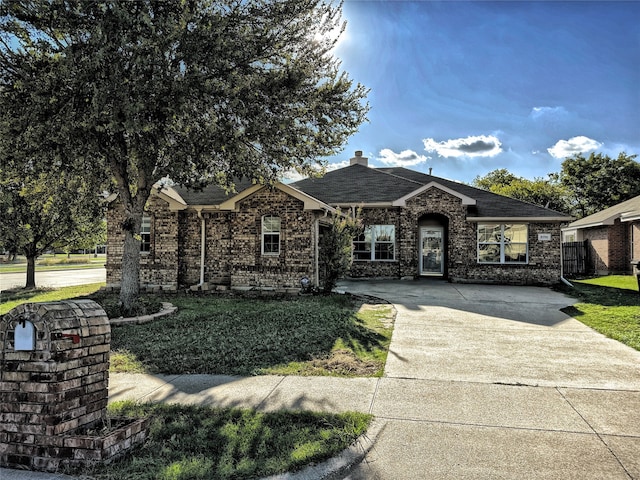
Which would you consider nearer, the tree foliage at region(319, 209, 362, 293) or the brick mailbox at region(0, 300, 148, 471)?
the brick mailbox at region(0, 300, 148, 471)

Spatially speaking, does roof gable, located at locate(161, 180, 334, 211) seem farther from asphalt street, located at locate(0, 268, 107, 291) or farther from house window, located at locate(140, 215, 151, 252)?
asphalt street, located at locate(0, 268, 107, 291)

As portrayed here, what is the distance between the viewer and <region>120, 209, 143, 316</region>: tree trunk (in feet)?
33.1

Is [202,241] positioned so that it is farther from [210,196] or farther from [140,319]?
[140,319]

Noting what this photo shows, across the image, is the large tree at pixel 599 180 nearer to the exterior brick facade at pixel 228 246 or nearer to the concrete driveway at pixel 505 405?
the exterior brick facade at pixel 228 246

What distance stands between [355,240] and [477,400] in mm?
14077

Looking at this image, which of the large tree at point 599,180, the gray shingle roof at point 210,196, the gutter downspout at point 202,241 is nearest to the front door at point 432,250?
the gray shingle roof at point 210,196

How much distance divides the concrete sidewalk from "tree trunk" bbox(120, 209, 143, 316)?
493 cm

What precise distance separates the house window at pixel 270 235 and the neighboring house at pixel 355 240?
4 cm

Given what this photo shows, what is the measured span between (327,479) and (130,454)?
1.64 m

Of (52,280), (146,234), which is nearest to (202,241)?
(146,234)

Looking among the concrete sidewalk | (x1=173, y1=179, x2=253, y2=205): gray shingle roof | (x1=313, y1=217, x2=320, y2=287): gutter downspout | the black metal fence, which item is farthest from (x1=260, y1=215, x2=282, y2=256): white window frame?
the black metal fence

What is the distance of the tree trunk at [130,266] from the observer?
398 inches

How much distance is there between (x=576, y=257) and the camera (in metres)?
23.7

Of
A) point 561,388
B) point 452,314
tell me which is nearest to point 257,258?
point 452,314
